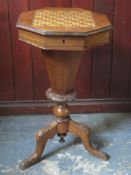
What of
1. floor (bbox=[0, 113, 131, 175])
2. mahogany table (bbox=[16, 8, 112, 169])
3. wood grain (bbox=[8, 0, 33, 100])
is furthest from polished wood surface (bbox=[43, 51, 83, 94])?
wood grain (bbox=[8, 0, 33, 100])

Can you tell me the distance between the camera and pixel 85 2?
6.51ft

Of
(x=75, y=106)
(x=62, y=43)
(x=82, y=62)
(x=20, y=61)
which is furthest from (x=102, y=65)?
(x=62, y=43)

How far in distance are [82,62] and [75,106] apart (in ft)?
1.08

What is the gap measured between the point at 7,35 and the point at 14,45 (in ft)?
0.26

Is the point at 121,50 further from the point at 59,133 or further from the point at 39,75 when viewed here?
the point at 59,133

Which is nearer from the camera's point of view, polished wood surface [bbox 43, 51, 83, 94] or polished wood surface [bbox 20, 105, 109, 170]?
polished wood surface [bbox 43, 51, 83, 94]

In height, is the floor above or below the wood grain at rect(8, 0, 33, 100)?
below

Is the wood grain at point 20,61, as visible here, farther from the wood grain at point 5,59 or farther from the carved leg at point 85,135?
the carved leg at point 85,135

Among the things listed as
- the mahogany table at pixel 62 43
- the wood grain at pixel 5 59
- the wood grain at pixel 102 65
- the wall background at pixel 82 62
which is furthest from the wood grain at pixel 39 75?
the mahogany table at pixel 62 43

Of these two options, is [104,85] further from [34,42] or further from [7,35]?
[34,42]

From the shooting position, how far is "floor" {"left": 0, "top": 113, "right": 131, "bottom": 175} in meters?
1.72

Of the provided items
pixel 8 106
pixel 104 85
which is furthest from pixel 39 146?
pixel 104 85

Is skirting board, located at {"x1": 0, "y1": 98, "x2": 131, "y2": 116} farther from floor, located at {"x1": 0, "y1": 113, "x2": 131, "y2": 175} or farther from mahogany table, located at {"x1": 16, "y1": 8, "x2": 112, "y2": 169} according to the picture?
mahogany table, located at {"x1": 16, "y1": 8, "x2": 112, "y2": 169}

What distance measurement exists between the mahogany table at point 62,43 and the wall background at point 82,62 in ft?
1.19
